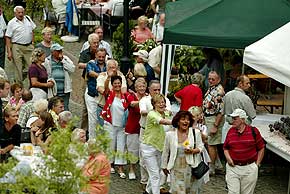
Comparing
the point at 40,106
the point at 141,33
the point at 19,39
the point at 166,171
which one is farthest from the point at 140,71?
the point at 19,39

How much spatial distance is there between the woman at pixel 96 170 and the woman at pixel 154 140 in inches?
78.1

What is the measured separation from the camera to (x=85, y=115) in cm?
1152

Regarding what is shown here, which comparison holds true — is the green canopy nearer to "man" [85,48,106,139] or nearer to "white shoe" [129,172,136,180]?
"man" [85,48,106,139]

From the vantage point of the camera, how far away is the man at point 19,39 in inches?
531

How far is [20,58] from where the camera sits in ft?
45.0

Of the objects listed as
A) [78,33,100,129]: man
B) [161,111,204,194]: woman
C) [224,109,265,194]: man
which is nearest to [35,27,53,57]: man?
[78,33,100,129]: man

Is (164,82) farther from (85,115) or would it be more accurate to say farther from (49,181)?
(49,181)

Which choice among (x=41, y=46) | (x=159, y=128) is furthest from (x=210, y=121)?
(x=41, y=46)

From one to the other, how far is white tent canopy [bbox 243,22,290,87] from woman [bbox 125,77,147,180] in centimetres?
152

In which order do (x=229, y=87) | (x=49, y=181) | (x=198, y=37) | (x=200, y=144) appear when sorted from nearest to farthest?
(x=49, y=181), (x=200, y=144), (x=198, y=37), (x=229, y=87)

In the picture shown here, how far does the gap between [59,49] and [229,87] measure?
296 centimetres

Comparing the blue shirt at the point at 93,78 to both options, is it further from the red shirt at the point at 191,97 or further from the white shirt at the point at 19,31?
the white shirt at the point at 19,31

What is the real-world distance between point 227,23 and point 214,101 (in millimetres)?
1581

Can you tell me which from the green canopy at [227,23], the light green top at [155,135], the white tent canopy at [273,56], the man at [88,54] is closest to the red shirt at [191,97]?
the white tent canopy at [273,56]
